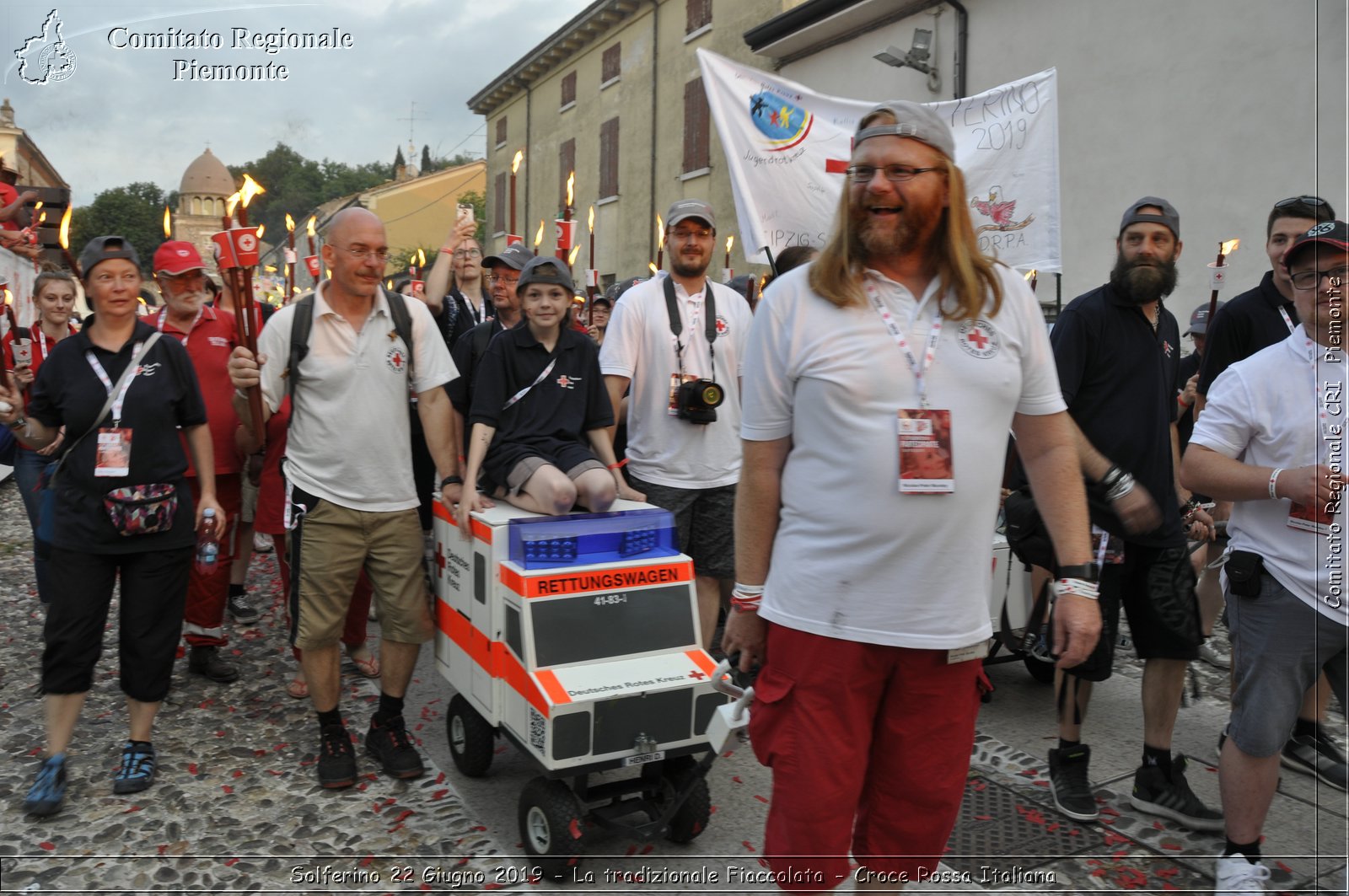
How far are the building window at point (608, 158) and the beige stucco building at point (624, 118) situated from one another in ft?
0.12

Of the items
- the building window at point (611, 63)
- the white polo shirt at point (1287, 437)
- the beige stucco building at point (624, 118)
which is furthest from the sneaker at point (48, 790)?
the building window at point (611, 63)

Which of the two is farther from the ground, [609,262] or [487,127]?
[487,127]

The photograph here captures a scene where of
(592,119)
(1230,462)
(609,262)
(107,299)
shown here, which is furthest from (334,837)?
(592,119)

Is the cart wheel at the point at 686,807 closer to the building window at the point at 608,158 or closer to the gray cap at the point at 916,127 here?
the gray cap at the point at 916,127

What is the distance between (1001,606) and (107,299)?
406 centimetres

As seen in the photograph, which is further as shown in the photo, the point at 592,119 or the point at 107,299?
the point at 592,119

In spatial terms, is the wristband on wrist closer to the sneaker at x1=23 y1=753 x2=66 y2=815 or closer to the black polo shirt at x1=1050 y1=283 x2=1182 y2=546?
the black polo shirt at x1=1050 y1=283 x2=1182 y2=546

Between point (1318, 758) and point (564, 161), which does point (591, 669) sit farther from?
point (564, 161)

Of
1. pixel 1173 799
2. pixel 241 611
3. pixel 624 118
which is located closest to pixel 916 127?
pixel 1173 799

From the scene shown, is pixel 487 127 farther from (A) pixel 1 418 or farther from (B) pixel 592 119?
(A) pixel 1 418

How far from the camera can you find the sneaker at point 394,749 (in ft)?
13.8

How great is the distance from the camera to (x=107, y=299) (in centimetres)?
415

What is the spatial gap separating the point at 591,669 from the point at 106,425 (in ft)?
7.24

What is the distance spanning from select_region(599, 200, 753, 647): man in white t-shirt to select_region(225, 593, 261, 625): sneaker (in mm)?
3203
